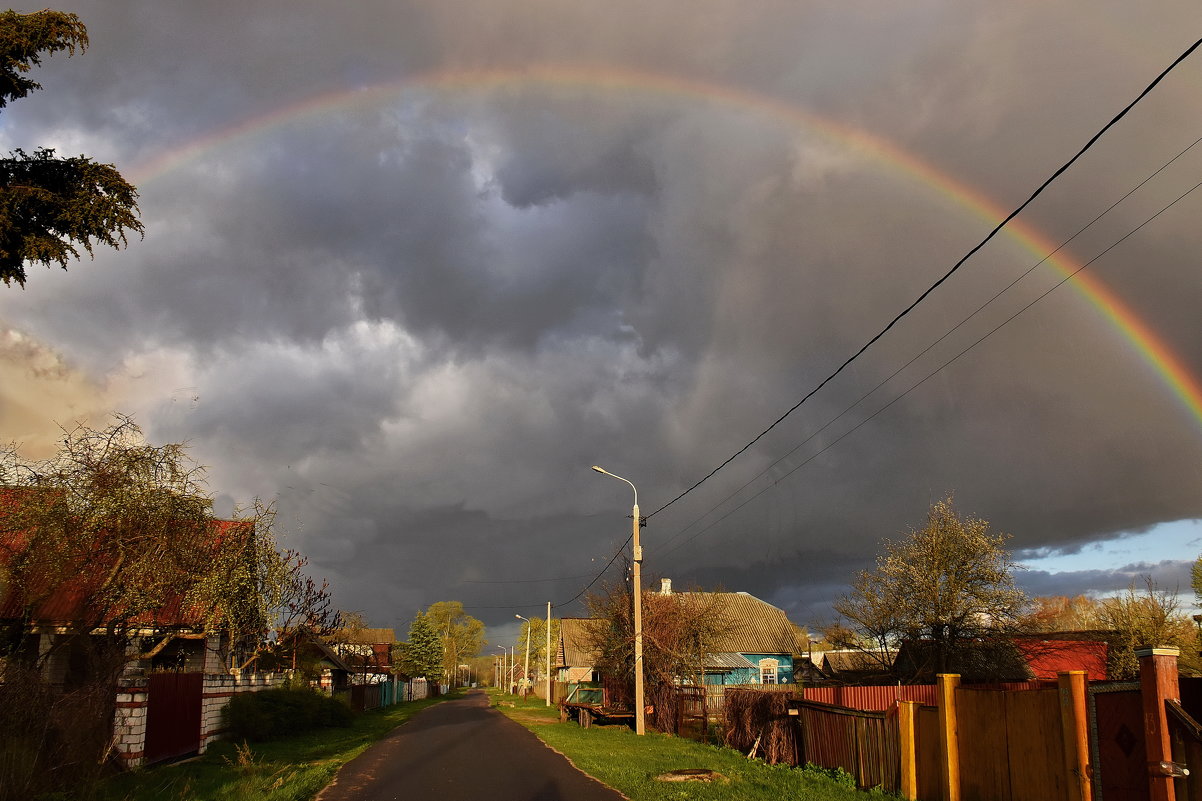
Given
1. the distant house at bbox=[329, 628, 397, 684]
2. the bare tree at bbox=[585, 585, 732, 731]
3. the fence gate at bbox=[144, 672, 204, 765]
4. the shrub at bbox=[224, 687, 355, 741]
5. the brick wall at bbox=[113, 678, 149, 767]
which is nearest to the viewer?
the brick wall at bbox=[113, 678, 149, 767]

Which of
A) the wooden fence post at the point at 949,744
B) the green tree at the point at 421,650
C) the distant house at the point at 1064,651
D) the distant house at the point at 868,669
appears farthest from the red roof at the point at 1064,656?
the green tree at the point at 421,650

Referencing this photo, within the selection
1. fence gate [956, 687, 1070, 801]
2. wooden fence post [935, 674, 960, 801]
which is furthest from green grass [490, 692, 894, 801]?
fence gate [956, 687, 1070, 801]

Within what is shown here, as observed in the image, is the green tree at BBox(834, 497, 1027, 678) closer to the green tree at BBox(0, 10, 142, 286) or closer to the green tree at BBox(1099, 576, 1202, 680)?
the green tree at BBox(1099, 576, 1202, 680)

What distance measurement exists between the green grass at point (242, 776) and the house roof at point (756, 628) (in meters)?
37.7

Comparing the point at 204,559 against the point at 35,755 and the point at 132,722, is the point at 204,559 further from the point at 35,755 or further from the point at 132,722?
the point at 35,755

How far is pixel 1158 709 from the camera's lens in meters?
8.05

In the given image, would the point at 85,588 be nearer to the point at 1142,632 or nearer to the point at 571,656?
the point at 1142,632

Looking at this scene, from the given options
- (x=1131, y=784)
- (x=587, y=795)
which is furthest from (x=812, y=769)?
(x=1131, y=784)

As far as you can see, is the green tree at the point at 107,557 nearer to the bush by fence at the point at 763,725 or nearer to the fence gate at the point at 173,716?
the fence gate at the point at 173,716

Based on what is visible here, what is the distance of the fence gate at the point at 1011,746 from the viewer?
31.6 feet

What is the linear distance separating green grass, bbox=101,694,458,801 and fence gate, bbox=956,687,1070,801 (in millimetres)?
9843

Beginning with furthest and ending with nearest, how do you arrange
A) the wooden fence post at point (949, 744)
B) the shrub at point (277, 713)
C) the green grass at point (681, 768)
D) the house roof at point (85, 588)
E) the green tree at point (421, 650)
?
the green tree at point (421, 650) < the shrub at point (277, 713) < the house roof at point (85, 588) < the green grass at point (681, 768) < the wooden fence post at point (949, 744)

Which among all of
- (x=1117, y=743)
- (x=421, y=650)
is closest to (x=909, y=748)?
(x=1117, y=743)

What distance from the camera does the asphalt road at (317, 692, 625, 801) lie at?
13594mm
